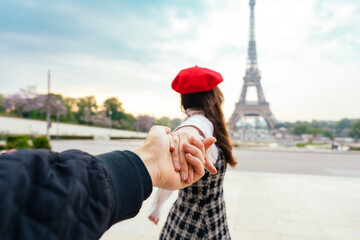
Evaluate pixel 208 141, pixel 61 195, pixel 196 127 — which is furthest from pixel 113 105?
pixel 61 195

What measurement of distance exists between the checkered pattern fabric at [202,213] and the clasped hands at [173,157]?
557 millimetres

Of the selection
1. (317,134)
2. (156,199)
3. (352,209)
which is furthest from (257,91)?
(156,199)

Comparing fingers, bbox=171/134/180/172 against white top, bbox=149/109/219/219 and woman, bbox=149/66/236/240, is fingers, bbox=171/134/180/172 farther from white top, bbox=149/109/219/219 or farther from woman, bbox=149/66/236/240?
woman, bbox=149/66/236/240

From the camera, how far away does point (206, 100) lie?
166cm

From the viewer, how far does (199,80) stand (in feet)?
5.17

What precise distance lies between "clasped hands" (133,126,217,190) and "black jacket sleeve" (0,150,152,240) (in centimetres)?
28

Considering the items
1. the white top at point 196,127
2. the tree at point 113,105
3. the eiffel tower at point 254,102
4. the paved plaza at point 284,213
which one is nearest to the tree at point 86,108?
the tree at point 113,105

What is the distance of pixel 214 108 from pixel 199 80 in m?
0.23

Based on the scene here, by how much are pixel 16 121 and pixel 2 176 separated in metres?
35.6

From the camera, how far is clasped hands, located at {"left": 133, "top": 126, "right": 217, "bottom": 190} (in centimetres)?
98

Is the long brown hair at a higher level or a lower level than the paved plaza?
higher

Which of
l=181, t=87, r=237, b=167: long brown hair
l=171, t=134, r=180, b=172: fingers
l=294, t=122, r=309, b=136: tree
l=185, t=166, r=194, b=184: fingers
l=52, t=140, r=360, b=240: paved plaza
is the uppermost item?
l=181, t=87, r=237, b=167: long brown hair

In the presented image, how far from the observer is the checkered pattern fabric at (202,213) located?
159 cm

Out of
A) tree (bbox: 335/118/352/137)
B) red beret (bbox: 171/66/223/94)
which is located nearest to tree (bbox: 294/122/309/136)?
tree (bbox: 335/118/352/137)
